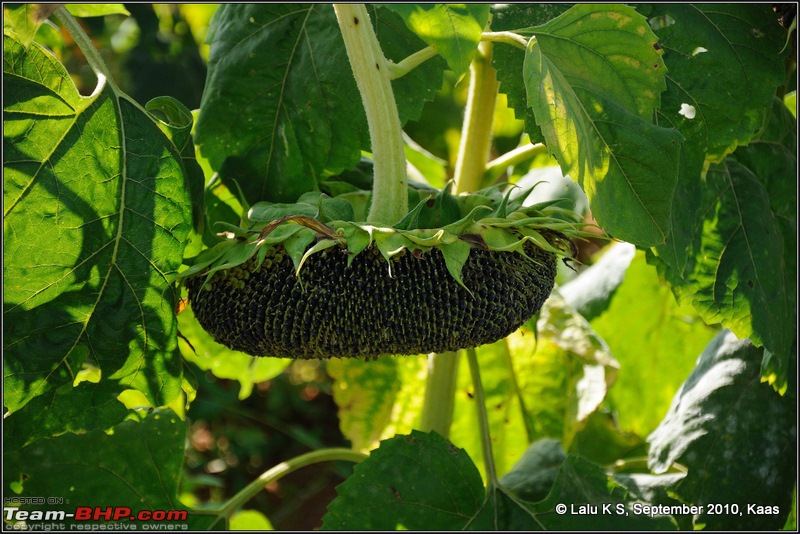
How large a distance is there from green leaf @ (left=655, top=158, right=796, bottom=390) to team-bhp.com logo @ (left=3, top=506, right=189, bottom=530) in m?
0.92

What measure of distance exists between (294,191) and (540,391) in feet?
2.69

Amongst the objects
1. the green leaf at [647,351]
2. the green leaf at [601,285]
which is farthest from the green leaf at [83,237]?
the green leaf at [647,351]

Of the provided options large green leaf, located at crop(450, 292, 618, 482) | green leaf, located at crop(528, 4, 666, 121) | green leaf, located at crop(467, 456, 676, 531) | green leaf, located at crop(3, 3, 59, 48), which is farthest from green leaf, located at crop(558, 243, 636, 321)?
green leaf, located at crop(3, 3, 59, 48)

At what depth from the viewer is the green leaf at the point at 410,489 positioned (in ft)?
4.44

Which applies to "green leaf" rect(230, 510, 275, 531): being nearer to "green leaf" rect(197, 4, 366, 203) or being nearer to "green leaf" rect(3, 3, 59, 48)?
"green leaf" rect(197, 4, 366, 203)

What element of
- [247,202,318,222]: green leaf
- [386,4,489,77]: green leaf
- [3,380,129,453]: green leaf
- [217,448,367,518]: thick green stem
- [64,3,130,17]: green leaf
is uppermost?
[386,4,489,77]: green leaf

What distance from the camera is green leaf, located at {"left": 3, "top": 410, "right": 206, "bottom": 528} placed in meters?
1.45

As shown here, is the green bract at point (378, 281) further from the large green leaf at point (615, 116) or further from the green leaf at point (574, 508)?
the green leaf at point (574, 508)

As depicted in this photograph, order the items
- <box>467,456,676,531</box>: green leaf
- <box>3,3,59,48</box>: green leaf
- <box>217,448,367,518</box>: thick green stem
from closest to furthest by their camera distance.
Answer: <box>3,3,59,48</box>: green leaf, <box>467,456,676,531</box>: green leaf, <box>217,448,367,518</box>: thick green stem

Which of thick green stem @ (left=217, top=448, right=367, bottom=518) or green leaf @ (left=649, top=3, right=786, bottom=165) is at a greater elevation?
green leaf @ (left=649, top=3, right=786, bottom=165)

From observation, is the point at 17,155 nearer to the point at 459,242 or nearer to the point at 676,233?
the point at 459,242

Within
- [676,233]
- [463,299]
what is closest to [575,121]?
[463,299]

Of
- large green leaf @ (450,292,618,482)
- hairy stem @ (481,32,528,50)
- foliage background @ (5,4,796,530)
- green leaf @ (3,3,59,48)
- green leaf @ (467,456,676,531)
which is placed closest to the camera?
green leaf @ (3,3,59,48)

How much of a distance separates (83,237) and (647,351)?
1.34 meters
